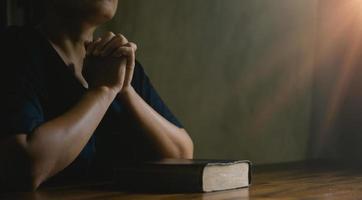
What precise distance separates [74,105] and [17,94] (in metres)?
0.11

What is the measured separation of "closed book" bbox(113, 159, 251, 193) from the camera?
1.13 metres

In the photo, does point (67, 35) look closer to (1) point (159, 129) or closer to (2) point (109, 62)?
(2) point (109, 62)

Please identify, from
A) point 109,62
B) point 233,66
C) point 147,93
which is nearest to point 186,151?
point 147,93

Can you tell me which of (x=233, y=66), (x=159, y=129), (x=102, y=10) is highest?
(x=102, y=10)

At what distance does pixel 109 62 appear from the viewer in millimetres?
1325

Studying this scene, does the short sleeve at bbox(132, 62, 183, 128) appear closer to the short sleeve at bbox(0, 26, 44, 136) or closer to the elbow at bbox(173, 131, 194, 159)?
the elbow at bbox(173, 131, 194, 159)

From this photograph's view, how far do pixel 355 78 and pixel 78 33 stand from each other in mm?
1744

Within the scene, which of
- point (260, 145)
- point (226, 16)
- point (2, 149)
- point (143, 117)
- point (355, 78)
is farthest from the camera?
point (355, 78)

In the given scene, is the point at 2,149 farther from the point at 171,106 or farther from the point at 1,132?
the point at 171,106

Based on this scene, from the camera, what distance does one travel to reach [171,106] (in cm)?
224

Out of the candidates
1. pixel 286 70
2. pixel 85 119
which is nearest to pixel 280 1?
pixel 286 70

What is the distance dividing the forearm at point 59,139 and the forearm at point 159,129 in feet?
0.50

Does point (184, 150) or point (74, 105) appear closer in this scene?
point (74, 105)

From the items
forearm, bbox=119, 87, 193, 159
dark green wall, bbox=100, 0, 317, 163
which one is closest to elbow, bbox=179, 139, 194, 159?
forearm, bbox=119, 87, 193, 159
